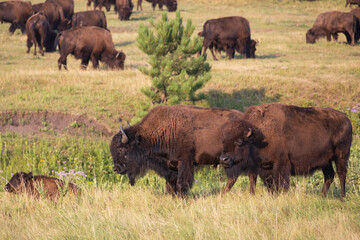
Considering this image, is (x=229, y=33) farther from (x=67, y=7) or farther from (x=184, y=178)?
(x=184, y=178)

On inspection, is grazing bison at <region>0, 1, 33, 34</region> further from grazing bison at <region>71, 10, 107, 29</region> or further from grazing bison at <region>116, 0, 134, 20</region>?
grazing bison at <region>116, 0, 134, 20</region>

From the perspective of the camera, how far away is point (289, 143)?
6570 mm

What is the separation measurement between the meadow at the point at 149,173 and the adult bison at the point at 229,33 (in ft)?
3.58

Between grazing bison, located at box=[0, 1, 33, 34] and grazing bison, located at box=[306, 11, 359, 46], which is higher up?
grazing bison, located at box=[0, 1, 33, 34]

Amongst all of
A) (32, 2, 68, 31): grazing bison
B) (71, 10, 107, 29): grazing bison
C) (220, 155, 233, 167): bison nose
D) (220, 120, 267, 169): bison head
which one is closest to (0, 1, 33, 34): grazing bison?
(32, 2, 68, 31): grazing bison

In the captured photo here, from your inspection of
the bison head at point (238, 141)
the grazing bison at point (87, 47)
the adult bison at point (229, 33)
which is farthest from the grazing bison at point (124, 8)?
the bison head at point (238, 141)

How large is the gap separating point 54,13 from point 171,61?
16.6 metres

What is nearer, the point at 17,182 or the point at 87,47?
the point at 17,182

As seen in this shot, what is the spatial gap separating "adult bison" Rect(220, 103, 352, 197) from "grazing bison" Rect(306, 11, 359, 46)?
72.3 ft

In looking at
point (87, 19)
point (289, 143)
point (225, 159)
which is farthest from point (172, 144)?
point (87, 19)

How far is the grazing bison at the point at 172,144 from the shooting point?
696 centimetres

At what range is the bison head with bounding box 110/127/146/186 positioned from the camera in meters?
6.93

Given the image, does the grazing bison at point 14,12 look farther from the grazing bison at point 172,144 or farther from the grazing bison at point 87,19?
the grazing bison at point 172,144

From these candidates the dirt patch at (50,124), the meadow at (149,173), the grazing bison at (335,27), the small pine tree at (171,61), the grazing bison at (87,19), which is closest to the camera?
the meadow at (149,173)
